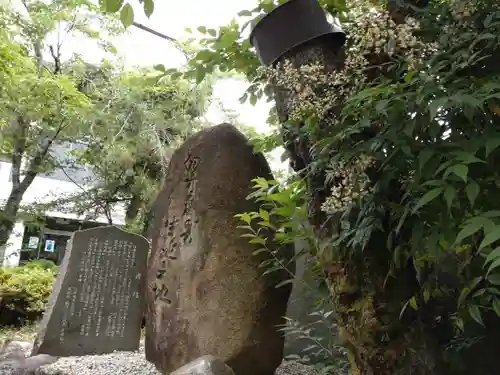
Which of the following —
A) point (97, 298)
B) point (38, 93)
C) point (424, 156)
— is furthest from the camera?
point (38, 93)

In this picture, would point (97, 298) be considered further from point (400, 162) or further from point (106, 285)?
point (400, 162)

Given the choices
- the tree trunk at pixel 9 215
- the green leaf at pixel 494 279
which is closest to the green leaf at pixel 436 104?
the green leaf at pixel 494 279

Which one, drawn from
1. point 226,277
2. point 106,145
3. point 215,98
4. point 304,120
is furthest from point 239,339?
point 215,98

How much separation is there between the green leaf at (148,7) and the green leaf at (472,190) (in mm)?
1297

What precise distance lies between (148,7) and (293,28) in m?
0.62

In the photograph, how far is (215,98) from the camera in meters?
9.99

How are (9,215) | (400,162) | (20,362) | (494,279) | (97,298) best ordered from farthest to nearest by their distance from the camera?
(9,215) < (97,298) < (20,362) < (400,162) < (494,279)

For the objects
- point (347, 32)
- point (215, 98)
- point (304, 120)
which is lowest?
point (304, 120)

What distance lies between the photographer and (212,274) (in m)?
3.77

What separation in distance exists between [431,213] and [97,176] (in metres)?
9.23

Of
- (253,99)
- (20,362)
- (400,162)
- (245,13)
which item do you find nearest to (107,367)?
(20,362)

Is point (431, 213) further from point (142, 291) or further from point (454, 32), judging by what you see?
point (142, 291)

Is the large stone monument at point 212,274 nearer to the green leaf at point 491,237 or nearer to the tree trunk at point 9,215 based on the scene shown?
the green leaf at point 491,237

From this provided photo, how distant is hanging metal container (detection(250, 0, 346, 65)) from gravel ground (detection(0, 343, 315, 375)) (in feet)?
9.29
